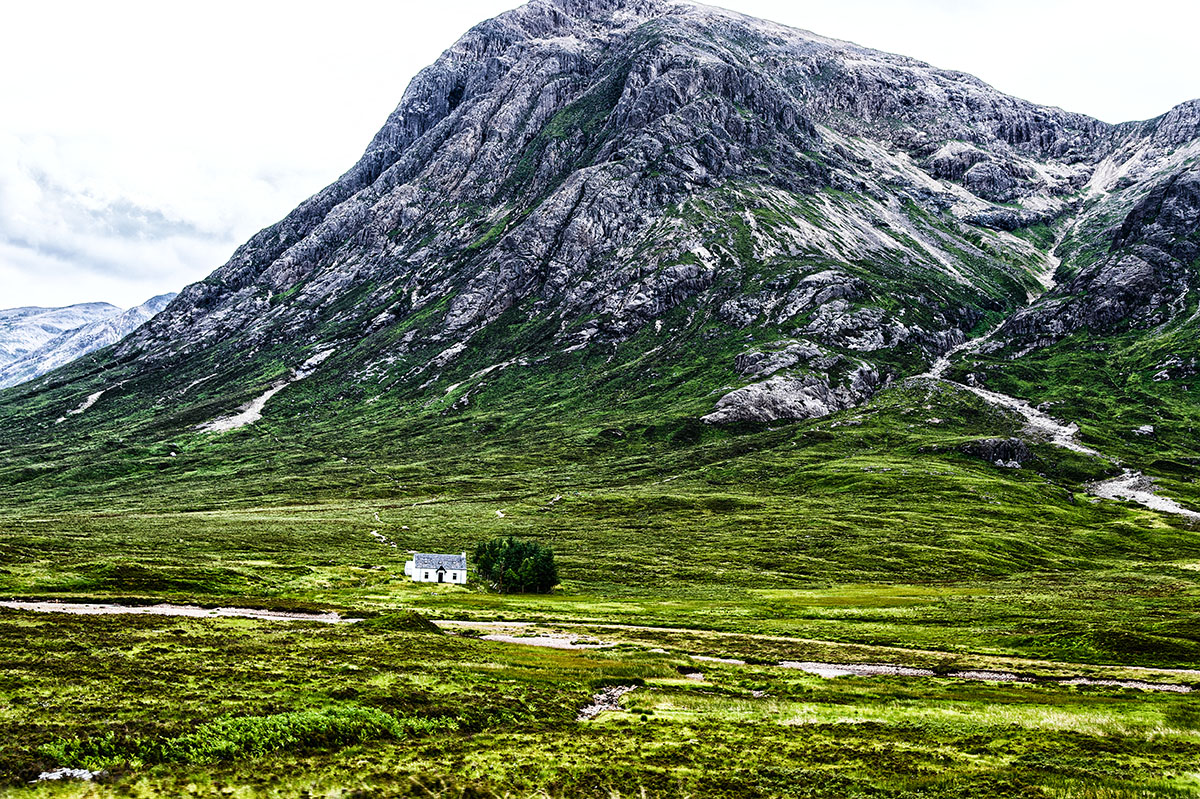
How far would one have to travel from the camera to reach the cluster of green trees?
11469cm

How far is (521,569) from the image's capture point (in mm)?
115250

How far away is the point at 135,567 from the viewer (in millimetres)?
90625

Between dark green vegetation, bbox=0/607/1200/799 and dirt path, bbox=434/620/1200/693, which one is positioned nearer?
dark green vegetation, bbox=0/607/1200/799

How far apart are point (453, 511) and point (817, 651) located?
467ft

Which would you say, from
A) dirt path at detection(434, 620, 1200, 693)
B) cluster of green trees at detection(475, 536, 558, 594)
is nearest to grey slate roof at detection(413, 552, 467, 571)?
cluster of green trees at detection(475, 536, 558, 594)

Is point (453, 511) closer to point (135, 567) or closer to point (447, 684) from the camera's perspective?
point (135, 567)

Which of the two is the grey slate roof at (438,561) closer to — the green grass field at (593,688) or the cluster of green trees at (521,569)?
the green grass field at (593,688)

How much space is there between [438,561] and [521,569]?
627 inches

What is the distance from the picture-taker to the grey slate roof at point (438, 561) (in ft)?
388

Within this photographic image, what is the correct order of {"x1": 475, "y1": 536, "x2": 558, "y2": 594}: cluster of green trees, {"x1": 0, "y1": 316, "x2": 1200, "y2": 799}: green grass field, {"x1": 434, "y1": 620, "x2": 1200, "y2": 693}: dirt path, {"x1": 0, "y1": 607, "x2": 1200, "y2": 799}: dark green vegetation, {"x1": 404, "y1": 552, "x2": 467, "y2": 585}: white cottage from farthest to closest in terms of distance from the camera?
{"x1": 404, "y1": 552, "x2": 467, "y2": 585}: white cottage
{"x1": 475, "y1": 536, "x2": 558, "y2": 594}: cluster of green trees
{"x1": 434, "y1": 620, "x2": 1200, "y2": 693}: dirt path
{"x1": 0, "y1": 316, "x2": 1200, "y2": 799}: green grass field
{"x1": 0, "y1": 607, "x2": 1200, "y2": 799}: dark green vegetation

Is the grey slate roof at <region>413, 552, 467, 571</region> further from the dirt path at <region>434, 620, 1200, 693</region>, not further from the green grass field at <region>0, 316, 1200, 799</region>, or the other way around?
the dirt path at <region>434, 620, 1200, 693</region>

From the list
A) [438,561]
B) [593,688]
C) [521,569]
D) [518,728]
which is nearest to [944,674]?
[593,688]

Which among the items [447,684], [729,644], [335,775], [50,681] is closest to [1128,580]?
[729,644]

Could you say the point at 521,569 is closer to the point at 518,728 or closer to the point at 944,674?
the point at 944,674
